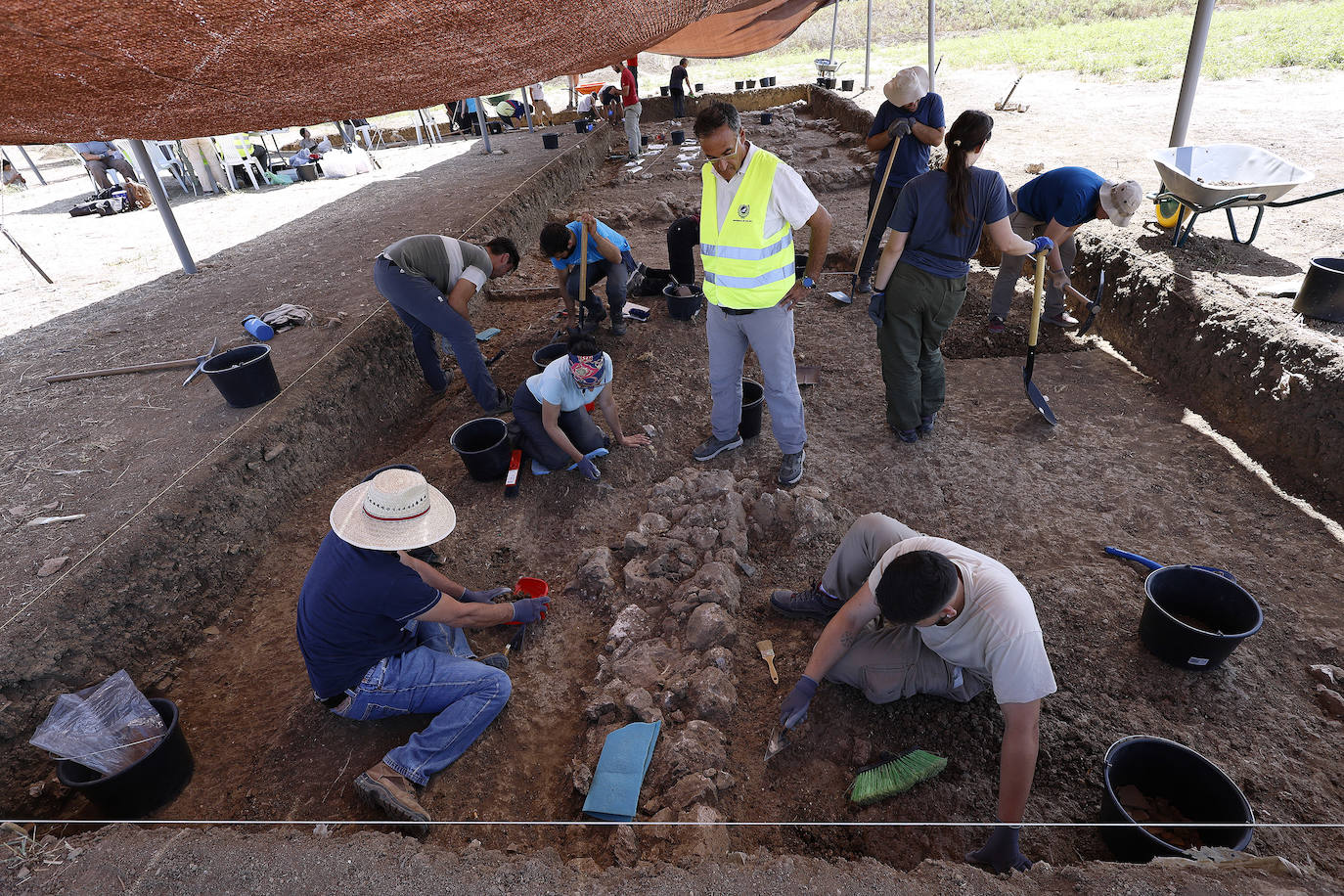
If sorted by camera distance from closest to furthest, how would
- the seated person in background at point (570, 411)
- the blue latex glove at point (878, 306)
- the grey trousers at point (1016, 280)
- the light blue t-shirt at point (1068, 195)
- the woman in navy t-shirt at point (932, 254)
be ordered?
the woman in navy t-shirt at point (932, 254) → the seated person in background at point (570, 411) → the blue latex glove at point (878, 306) → the light blue t-shirt at point (1068, 195) → the grey trousers at point (1016, 280)

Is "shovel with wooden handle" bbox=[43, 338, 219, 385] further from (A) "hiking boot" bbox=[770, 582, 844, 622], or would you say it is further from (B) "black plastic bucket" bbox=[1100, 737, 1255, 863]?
(B) "black plastic bucket" bbox=[1100, 737, 1255, 863]

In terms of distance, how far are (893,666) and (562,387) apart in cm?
232

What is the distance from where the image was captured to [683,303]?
5793mm

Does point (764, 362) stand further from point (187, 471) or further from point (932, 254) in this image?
point (187, 471)

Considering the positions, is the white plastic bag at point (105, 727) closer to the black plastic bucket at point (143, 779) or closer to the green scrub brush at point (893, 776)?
the black plastic bucket at point (143, 779)

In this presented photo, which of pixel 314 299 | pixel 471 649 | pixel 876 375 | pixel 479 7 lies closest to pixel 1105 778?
pixel 471 649

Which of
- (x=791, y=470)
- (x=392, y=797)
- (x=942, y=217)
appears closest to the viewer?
(x=392, y=797)

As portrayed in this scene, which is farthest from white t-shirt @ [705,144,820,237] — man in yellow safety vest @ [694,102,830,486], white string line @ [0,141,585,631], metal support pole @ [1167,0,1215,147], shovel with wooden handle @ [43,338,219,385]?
shovel with wooden handle @ [43,338,219,385]

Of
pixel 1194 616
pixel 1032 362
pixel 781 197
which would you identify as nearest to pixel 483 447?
pixel 781 197

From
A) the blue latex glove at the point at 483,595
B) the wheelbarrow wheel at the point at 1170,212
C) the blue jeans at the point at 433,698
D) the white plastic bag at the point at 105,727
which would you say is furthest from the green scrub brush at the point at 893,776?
the wheelbarrow wheel at the point at 1170,212

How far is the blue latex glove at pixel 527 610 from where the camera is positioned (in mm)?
2982

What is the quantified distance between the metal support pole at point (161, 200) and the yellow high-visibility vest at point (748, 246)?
5.67 meters

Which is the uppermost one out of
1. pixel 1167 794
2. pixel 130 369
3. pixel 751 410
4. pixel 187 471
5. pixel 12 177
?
pixel 12 177

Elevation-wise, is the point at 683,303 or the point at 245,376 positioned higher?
the point at 245,376
